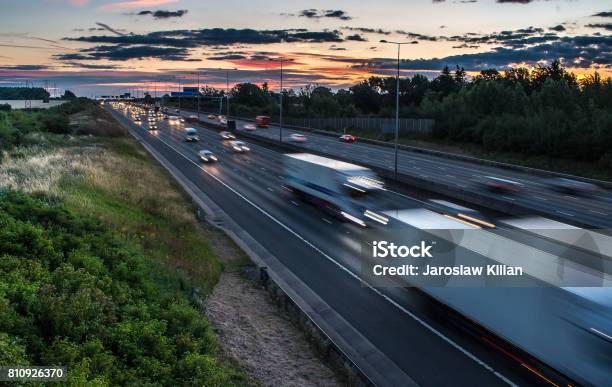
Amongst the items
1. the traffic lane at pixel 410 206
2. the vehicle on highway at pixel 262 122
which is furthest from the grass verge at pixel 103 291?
the vehicle on highway at pixel 262 122

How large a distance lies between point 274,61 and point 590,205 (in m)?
41.1

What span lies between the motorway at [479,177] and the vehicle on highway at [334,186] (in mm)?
8167

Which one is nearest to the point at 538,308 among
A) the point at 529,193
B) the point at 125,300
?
the point at 125,300

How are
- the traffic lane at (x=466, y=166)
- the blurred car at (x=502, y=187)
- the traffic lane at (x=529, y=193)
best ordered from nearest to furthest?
the traffic lane at (x=529, y=193) → the blurred car at (x=502, y=187) → the traffic lane at (x=466, y=166)

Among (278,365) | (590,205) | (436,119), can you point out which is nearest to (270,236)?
(278,365)

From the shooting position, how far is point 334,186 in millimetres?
31266

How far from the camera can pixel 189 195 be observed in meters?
38.0

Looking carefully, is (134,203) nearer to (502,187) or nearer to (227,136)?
(502,187)

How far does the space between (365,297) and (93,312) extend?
9602 mm

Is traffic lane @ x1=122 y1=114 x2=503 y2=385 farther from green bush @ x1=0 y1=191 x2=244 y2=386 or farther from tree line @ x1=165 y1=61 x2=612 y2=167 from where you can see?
tree line @ x1=165 y1=61 x2=612 y2=167

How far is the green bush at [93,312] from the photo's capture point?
11.1 metres

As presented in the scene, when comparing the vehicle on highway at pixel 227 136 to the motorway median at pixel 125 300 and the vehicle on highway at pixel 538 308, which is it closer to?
the motorway median at pixel 125 300

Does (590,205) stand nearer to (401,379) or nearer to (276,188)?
(276,188)

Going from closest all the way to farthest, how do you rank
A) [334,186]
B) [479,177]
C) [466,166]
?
[334,186]
[479,177]
[466,166]
